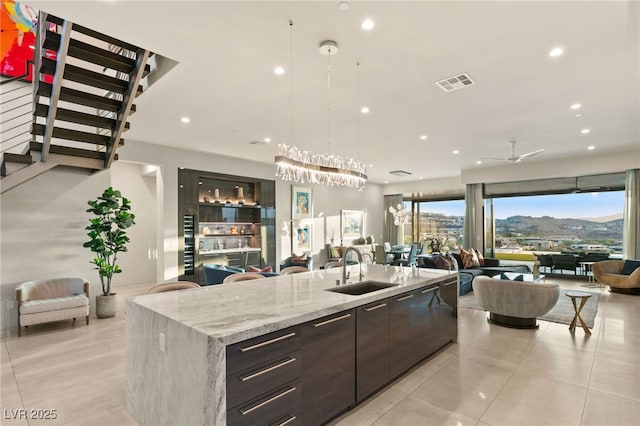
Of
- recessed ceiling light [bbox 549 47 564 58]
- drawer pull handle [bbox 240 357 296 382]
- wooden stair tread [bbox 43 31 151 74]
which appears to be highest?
wooden stair tread [bbox 43 31 151 74]

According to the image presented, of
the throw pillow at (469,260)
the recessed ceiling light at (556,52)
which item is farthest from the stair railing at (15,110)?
the throw pillow at (469,260)

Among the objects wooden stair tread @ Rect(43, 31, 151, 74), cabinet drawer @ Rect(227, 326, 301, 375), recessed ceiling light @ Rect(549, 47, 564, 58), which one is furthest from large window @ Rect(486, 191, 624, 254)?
wooden stair tread @ Rect(43, 31, 151, 74)

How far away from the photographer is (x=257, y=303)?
2379mm

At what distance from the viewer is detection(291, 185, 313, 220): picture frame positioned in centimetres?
995

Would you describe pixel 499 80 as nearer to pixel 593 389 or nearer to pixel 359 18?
pixel 359 18

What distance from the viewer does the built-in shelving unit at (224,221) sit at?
757cm

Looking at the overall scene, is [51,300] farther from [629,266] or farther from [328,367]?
[629,266]

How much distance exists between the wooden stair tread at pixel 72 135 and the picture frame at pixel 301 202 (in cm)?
554

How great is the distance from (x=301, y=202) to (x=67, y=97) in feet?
22.4

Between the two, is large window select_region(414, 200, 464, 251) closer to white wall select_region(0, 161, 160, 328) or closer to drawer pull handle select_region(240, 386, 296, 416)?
white wall select_region(0, 161, 160, 328)

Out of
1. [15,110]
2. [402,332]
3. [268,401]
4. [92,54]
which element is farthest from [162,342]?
[15,110]

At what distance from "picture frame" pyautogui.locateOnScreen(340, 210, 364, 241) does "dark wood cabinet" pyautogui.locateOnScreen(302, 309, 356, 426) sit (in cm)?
938

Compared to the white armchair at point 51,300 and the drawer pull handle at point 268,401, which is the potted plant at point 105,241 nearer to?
the white armchair at point 51,300

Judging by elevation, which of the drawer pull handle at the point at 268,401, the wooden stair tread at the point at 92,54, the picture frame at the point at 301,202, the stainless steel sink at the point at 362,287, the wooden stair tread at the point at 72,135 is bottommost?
the drawer pull handle at the point at 268,401
